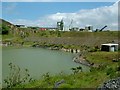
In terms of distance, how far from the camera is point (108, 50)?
37.1 meters

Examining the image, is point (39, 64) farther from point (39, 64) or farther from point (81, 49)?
point (81, 49)

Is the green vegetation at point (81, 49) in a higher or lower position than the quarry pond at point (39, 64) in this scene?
higher

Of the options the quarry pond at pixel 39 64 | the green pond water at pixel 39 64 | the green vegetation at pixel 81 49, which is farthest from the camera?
the quarry pond at pixel 39 64

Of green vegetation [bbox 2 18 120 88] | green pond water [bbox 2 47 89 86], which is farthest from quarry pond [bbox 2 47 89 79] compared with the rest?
green vegetation [bbox 2 18 120 88]

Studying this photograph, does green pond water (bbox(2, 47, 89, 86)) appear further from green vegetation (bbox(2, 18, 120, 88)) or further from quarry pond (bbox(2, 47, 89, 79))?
green vegetation (bbox(2, 18, 120, 88))

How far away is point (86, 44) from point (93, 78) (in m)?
47.7

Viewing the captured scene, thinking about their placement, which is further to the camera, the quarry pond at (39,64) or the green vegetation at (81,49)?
the quarry pond at (39,64)

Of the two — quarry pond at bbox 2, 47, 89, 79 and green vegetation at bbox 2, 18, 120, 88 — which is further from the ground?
green vegetation at bbox 2, 18, 120, 88

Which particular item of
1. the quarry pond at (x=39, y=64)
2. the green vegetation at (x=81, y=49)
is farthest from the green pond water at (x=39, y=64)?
→ the green vegetation at (x=81, y=49)

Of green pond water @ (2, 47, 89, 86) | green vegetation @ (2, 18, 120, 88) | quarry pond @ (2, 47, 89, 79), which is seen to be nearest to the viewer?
green vegetation @ (2, 18, 120, 88)

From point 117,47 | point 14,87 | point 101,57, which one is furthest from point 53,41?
point 14,87

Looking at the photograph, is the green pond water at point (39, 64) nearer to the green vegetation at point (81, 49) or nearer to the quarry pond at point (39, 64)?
the quarry pond at point (39, 64)

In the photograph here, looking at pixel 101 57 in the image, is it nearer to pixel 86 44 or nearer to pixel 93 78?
pixel 93 78

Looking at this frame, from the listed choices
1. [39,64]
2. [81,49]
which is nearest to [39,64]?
[39,64]
